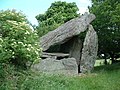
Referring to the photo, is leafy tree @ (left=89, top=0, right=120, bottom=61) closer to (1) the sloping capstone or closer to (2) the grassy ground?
(1) the sloping capstone

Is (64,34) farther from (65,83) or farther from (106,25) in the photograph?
(65,83)

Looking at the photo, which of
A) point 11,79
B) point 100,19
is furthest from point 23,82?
point 100,19

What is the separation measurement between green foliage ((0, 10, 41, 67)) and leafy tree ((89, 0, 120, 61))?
19.5ft

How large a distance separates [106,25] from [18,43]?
8.09m

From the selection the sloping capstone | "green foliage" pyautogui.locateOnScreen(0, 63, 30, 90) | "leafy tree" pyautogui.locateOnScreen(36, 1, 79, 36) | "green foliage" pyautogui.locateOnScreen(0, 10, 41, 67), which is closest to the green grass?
"green foliage" pyautogui.locateOnScreen(0, 63, 30, 90)

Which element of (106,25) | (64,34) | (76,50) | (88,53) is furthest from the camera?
(106,25)

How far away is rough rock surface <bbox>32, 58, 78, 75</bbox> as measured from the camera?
518 inches

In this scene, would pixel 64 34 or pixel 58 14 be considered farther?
pixel 58 14

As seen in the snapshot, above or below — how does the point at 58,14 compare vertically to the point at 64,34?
above

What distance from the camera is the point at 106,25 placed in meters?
17.4

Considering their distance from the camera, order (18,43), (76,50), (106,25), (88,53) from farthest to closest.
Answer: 1. (106,25)
2. (76,50)
3. (88,53)
4. (18,43)

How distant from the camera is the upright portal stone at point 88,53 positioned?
14.9 metres

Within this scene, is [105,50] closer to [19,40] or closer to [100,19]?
[100,19]

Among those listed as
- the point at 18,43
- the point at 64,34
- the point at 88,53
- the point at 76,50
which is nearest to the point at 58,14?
the point at 76,50
